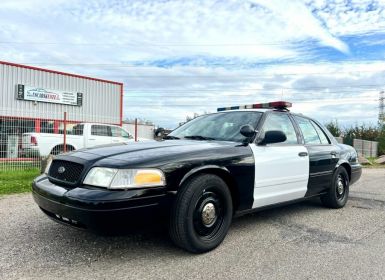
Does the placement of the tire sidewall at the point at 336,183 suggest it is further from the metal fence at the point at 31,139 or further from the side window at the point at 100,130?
the side window at the point at 100,130

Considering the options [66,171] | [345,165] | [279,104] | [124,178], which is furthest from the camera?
[345,165]

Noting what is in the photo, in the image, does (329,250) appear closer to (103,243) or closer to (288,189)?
(288,189)

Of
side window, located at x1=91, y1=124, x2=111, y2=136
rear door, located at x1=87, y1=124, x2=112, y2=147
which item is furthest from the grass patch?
side window, located at x1=91, y1=124, x2=111, y2=136

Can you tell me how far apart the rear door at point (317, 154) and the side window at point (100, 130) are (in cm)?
938

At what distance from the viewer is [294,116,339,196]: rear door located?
5.15 meters

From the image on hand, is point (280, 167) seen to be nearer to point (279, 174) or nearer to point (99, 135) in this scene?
point (279, 174)

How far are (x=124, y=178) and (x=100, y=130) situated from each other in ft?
35.8

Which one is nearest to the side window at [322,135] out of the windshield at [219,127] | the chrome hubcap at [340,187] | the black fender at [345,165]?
the black fender at [345,165]

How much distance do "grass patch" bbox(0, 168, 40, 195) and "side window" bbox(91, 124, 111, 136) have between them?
3.76 meters

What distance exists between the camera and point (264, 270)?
10.7 feet

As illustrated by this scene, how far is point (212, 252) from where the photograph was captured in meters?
3.66

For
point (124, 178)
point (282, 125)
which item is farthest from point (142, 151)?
point (282, 125)

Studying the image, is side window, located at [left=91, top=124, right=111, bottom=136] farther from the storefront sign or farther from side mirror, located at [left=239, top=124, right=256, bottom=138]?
side mirror, located at [left=239, top=124, right=256, bottom=138]

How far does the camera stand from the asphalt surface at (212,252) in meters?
3.16
